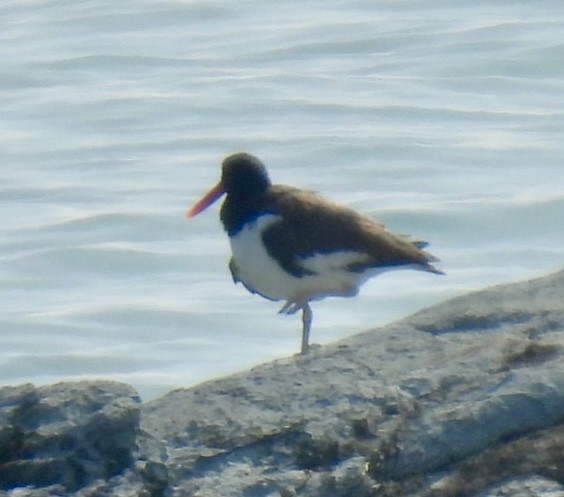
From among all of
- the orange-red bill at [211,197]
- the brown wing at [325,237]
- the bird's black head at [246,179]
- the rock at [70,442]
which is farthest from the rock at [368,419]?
the orange-red bill at [211,197]

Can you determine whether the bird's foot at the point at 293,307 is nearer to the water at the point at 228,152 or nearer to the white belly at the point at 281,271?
the white belly at the point at 281,271

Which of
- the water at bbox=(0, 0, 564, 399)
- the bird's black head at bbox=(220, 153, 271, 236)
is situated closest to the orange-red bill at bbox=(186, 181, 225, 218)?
the bird's black head at bbox=(220, 153, 271, 236)

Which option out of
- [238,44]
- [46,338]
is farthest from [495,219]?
[238,44]

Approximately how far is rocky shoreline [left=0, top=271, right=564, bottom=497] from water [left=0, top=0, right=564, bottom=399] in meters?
5.73

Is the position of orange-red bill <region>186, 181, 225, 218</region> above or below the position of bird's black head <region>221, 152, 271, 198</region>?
below

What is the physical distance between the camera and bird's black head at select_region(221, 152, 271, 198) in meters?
8.01

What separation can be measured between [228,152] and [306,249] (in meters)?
7.99

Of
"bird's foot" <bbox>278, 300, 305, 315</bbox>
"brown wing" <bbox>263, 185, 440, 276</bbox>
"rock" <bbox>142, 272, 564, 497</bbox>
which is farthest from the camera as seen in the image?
"bird's foot" <bbox>278, 300, 305, 315</bbox>

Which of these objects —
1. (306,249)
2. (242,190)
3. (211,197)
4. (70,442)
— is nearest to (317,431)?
(70,442)

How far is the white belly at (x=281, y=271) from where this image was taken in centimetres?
760

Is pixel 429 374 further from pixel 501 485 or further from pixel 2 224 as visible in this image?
pixel 2 224

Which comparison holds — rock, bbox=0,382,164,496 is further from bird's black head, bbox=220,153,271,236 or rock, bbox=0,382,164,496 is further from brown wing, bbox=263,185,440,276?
bird's black head, bbox=220,153,271,236

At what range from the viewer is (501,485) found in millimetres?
4426

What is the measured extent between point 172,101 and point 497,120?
3377 millimetres
